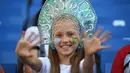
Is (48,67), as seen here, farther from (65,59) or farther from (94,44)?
(94,44)

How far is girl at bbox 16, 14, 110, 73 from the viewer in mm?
1790

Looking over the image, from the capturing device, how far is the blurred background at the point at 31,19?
2.58 metres

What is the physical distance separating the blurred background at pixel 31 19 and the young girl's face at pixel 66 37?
27.9 inches

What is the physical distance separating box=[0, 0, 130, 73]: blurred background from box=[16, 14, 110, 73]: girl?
680 millimetres

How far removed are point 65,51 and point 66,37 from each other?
76mm

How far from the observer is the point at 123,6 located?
2.61 metres

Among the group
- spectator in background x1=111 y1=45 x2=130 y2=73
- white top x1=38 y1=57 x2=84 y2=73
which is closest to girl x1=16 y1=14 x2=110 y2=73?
white top x1=38 y1=57 x2=84 y2=73

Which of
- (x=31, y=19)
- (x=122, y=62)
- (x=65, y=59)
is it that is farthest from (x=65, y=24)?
(x=31, y=19)

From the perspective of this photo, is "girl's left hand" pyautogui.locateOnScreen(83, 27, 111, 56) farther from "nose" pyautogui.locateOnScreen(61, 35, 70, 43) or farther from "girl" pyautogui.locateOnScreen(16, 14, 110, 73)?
"nose" pyautogui.locateOnScreen(61, 35, 70, 43)

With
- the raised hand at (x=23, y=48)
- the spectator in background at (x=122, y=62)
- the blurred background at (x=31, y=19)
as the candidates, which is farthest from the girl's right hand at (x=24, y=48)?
the blurred background at (x=31, y=19)

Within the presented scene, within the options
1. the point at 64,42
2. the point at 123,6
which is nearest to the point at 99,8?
the point at 123,6

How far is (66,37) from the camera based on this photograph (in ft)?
6.07

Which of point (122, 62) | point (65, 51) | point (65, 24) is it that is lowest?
point (122, 62)

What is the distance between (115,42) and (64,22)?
2.61ft
